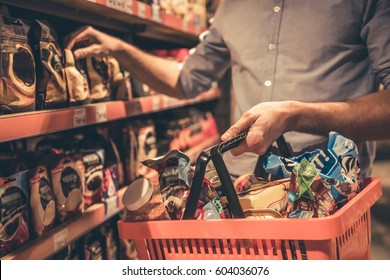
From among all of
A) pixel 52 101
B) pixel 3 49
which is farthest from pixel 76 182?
pixel 3 49

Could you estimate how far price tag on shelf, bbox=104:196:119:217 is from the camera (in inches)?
74.5

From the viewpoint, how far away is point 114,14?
2.11m

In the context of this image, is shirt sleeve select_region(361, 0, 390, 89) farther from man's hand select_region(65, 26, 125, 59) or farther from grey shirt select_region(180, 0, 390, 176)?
man's hand select_region(65, 26, 125, 59)

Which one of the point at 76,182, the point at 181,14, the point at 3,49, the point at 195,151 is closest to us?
the point at 3,49

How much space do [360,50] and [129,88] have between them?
3.27 ft

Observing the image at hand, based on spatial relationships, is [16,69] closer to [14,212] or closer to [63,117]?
[63,117]

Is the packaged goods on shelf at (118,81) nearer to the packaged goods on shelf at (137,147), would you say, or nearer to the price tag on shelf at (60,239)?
the packaged goods on shelf at (137,147)

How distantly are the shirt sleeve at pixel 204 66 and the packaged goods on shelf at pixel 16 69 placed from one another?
67 cm

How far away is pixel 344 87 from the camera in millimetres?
1506

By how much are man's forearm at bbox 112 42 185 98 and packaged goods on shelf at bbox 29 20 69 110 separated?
380mm

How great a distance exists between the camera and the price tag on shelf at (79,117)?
5.36ft

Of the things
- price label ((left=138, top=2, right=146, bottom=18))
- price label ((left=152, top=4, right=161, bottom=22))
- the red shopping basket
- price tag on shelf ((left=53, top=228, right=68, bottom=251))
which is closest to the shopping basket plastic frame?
the red shopping basket

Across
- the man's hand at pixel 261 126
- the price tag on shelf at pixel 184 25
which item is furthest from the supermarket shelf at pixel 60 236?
the price tag on shelf at pixel 184 25
